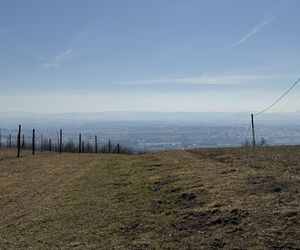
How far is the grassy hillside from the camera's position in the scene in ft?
30.8

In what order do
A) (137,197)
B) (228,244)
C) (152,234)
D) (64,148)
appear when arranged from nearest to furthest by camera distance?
(228,244)
(152,234)
(137,197)
(64,148)

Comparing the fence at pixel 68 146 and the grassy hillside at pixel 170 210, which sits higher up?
the fence at pixel 68 146

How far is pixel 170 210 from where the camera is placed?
39.8ft

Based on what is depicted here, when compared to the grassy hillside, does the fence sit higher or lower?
higher

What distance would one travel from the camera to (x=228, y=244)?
29.1 feet

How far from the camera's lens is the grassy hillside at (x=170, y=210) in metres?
9.40

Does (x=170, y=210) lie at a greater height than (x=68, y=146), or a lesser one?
lesser

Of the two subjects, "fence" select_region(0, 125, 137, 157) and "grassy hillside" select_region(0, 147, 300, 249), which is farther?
"fence" select_region(0, 125, 137, 157)

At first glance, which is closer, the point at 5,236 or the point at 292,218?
the point at 292,218

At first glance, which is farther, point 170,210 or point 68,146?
point 68,146

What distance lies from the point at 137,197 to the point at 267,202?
4951 mm

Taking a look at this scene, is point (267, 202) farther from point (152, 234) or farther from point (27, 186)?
point (27, 186)

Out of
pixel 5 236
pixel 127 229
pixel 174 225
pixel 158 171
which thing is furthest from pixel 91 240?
pixel 158 171

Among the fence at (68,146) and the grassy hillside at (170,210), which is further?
the fence at (68,146)
